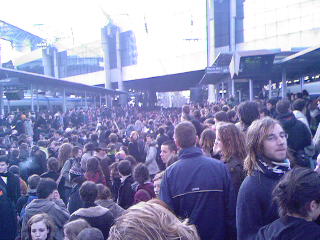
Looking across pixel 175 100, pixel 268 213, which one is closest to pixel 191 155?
pixel 268 213

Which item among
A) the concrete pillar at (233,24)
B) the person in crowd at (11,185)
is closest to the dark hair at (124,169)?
the person in crowd at (11,185)

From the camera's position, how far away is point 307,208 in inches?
91.9

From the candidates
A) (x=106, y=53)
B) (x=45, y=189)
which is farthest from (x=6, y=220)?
(x=106, y=53)

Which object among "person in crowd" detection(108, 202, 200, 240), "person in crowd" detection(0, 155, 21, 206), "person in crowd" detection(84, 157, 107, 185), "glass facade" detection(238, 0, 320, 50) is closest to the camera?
"person in crowd" detection(108, 202, 200, 240)

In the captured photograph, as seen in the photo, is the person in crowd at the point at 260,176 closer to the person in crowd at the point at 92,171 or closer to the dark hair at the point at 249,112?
the dark hair at the point at 249,112

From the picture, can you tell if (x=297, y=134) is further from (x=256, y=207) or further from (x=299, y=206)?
(x=299, y=206)

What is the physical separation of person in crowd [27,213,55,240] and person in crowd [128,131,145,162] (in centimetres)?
560

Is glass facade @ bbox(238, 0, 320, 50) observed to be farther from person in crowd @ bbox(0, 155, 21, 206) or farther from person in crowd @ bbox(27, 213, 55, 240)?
person in crowd @ bbox(27, 213, 55, 240)

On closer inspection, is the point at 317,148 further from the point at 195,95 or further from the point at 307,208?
the point at 195,95

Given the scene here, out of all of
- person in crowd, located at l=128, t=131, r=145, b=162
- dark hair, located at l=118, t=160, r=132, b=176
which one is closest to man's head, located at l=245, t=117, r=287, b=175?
dark hair, located at l=118, t=160, r=132, b=176

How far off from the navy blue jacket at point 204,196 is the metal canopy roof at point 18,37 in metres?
36.7

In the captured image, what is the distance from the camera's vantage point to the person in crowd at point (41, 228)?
4.53 m

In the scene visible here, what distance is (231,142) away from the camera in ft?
12.9

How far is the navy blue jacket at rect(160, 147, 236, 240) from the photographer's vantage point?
11.7 feet
